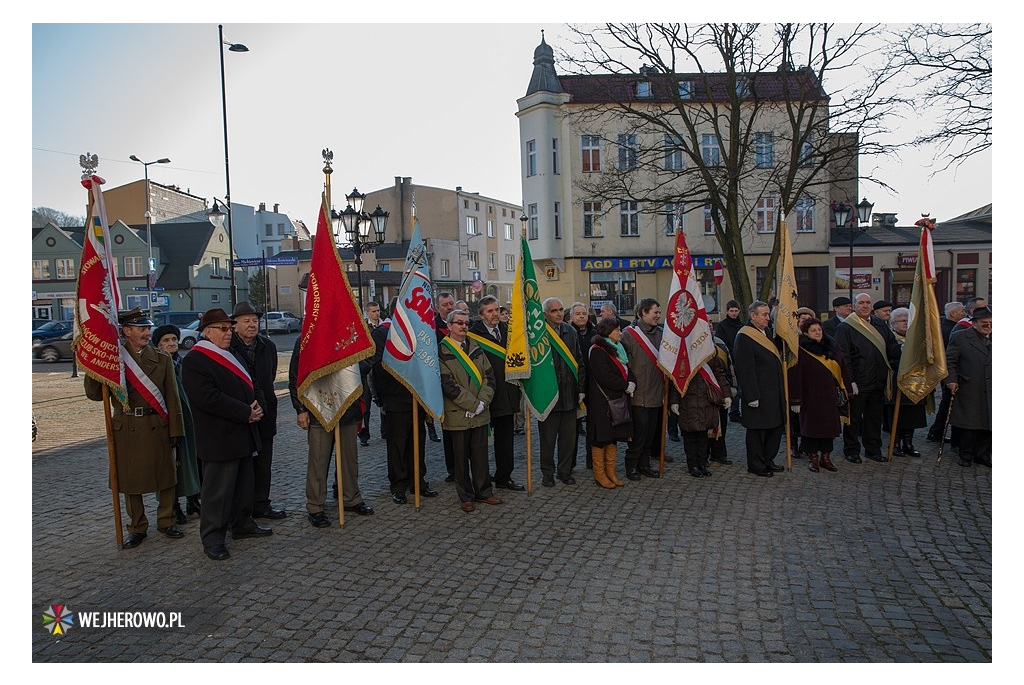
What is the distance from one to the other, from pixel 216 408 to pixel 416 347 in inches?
81.1

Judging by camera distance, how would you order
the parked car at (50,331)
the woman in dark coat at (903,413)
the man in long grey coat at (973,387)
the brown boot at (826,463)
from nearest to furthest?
the brown boot at (826,463)
the man in long grey coat at (973,387)
the woman in dark coat at (903,413)
the parked car at (50,331)

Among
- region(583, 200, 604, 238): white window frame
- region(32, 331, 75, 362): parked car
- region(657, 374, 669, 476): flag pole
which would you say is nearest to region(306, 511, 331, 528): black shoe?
region(657, 374, 669, 476): flag pole

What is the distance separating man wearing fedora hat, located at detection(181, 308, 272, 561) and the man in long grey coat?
8073 mm

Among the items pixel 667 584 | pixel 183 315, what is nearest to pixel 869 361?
pixel 667 584

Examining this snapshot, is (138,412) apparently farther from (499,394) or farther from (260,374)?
(499,394)

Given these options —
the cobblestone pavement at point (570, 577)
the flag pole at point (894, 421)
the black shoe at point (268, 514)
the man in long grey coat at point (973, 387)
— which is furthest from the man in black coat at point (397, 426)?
the man in long grey coat at point (973, 387)

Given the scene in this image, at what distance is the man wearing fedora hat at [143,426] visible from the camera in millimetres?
5953

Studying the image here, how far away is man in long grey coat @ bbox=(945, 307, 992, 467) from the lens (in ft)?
28.0

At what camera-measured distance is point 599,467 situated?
780 centimetres

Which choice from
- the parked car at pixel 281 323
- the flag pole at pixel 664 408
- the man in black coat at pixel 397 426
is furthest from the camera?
the parked car at pixel 281 323

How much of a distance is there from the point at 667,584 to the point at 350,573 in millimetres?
2387

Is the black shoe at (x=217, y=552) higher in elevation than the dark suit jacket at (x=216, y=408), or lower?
lower

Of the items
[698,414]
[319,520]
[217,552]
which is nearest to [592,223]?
[698,414]

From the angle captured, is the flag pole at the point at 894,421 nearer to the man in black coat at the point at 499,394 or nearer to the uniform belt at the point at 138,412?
the man in black coat at the point at 499,394
